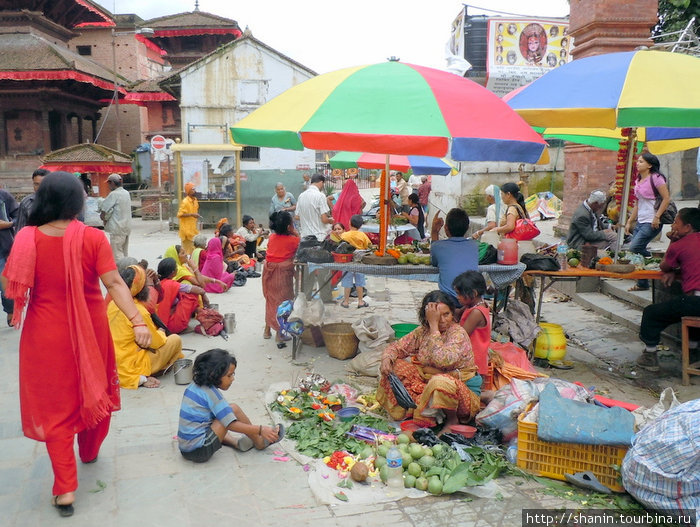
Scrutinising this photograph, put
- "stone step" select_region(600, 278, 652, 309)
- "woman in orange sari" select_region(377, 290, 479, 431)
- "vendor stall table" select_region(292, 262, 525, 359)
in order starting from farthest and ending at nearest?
"stone step" select_region(600, 278, 652, 309), "vendor stall table" select_region(292, 262, 525, 359), "woman in orange sari" select_region(377, 290, 479, 431)

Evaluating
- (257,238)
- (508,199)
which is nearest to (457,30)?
(257,238)

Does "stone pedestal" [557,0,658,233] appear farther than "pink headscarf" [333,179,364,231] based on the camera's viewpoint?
No

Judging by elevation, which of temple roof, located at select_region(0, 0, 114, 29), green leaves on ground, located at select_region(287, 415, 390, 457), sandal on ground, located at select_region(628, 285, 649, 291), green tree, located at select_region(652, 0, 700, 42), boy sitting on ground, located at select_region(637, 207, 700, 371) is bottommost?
green leaves on ground, located at select_region(287, 415, 390, 457)

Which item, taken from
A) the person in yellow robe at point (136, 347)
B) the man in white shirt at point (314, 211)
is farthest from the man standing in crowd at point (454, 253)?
the man in white shirt at point (314, 211)

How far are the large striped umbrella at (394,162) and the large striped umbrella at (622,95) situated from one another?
3.85 metres

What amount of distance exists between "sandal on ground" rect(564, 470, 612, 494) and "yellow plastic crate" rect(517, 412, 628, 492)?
4 cm

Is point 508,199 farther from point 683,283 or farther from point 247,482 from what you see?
point 247,482

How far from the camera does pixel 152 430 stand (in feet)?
14.4

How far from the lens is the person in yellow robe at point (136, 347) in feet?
17.0

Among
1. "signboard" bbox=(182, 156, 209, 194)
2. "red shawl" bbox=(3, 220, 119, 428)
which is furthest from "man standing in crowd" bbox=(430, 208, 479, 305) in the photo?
"signboard" bbox=(182, 156, 209, 194)

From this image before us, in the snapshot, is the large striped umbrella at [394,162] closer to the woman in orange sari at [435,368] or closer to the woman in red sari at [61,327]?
the woman in orange sari at [435,368]

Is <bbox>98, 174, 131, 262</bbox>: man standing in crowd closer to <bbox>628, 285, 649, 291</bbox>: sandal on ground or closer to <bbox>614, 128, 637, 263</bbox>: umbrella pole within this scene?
<bbox>614, 128, 637, 263</bbox>: umbrella pole

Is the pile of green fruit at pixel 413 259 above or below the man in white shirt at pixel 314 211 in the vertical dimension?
below

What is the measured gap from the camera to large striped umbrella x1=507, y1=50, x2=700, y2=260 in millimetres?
4598
